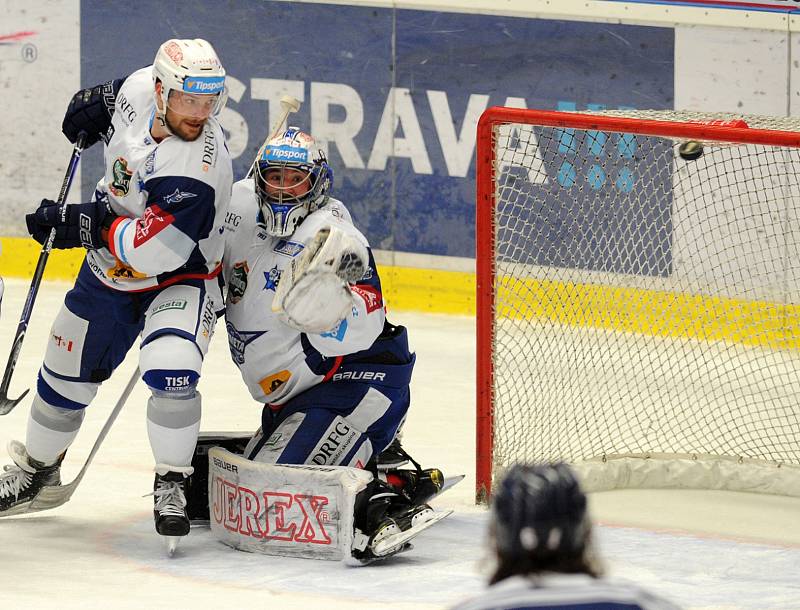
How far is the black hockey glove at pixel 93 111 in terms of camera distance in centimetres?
459

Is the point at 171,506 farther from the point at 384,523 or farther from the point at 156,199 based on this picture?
the point at 156,199

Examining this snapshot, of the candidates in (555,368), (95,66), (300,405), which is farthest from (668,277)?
(95,66)

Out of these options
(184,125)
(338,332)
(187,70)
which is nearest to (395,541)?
(338,332)

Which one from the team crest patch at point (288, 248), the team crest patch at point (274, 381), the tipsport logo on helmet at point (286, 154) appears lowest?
the team crest patch at point (274, 381)

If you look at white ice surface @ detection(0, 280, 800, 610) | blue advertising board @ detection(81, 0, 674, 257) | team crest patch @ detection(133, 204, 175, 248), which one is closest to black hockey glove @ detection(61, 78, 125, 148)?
team crest patch @ detection(133, 204, 175, 248)

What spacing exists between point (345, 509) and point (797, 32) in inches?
138

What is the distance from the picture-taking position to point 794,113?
6.86 metres

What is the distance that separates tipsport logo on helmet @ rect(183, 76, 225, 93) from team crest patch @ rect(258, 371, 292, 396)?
72 centimetres

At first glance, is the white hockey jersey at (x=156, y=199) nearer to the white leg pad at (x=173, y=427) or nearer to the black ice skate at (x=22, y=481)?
the white leg pad at (x=173, y=427)

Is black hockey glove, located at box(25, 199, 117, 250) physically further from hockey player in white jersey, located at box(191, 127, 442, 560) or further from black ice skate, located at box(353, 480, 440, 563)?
black ice skate, located at box(353, 480, 440, 563)

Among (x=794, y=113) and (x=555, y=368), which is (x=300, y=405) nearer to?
(x=555, y=368)

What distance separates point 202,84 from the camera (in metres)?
4.21

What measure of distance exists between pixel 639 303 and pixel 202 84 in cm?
244

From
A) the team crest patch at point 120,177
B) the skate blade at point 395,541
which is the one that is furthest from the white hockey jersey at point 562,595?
the team crest patch at point 120,177
